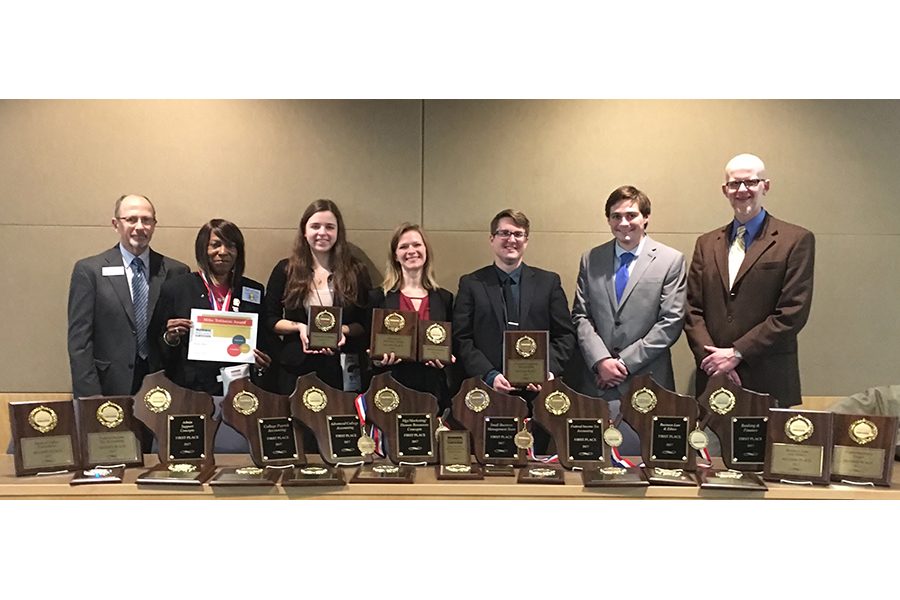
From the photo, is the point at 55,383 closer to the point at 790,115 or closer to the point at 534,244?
the point at 534,244

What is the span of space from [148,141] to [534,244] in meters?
2.47

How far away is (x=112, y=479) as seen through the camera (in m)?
2.12

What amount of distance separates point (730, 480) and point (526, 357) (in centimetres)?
99

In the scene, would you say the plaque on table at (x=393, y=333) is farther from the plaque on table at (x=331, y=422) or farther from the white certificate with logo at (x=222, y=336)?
the plaque on table at (x=331, y=422)

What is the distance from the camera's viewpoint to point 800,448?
2250 mm

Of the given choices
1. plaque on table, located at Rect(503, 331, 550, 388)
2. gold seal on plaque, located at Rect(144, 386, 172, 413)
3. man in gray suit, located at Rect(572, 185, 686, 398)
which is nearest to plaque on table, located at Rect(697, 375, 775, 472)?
plaque on table, located at Rect(503, 331, 550, 388)

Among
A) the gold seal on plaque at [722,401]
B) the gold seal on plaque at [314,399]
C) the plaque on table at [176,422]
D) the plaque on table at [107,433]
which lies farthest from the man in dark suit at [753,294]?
the plaque on table at [107,433]

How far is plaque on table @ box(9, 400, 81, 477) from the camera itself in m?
2.22

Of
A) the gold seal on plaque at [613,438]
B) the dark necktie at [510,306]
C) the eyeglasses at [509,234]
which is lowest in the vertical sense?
the gold seal on plaque at [613,438]

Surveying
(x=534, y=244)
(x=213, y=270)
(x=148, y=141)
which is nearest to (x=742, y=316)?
(x=534, y=244)

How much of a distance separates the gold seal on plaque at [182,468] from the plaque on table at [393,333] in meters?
1.17

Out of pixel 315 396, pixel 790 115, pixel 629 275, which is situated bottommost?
pixel 315 396

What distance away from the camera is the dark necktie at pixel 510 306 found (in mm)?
3652

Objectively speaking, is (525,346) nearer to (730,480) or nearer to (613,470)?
(613,470)
